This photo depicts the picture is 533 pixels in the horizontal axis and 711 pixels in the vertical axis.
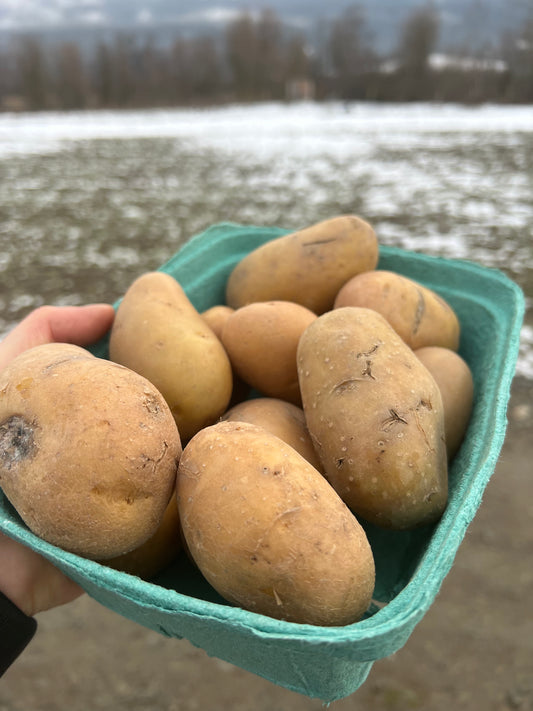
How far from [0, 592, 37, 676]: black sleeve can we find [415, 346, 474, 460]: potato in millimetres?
828

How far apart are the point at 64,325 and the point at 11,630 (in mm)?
595

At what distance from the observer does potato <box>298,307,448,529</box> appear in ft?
2.93

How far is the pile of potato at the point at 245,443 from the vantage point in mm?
741

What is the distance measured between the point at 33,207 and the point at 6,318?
2988 mm

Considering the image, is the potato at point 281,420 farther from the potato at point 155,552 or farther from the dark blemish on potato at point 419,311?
the dark blemish on potato at point 419,311

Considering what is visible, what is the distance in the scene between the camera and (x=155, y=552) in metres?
0.97

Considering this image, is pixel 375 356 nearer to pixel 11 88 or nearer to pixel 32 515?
pixel 32 515

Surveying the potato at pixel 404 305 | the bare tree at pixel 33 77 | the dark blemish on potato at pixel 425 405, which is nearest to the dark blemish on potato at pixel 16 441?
the dark blemish on potato at pixel 425 405

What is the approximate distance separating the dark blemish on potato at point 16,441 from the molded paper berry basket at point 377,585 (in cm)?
9

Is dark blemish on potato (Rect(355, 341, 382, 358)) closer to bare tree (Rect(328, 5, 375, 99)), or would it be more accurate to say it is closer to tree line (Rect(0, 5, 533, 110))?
tree line (Rect(0, 5, 533, 110))

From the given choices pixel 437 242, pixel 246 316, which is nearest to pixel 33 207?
pixel 437 242

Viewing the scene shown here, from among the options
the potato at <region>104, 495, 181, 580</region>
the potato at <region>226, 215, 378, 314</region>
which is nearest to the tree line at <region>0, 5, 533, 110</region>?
the potato at <region>226, 215, 378, 314</region>

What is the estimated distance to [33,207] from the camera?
606cm

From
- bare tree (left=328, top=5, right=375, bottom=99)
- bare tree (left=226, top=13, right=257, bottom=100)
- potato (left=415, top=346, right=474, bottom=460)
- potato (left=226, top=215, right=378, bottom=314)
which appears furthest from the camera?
bare tree (left=226, top=13, right=257, bottom=100)
